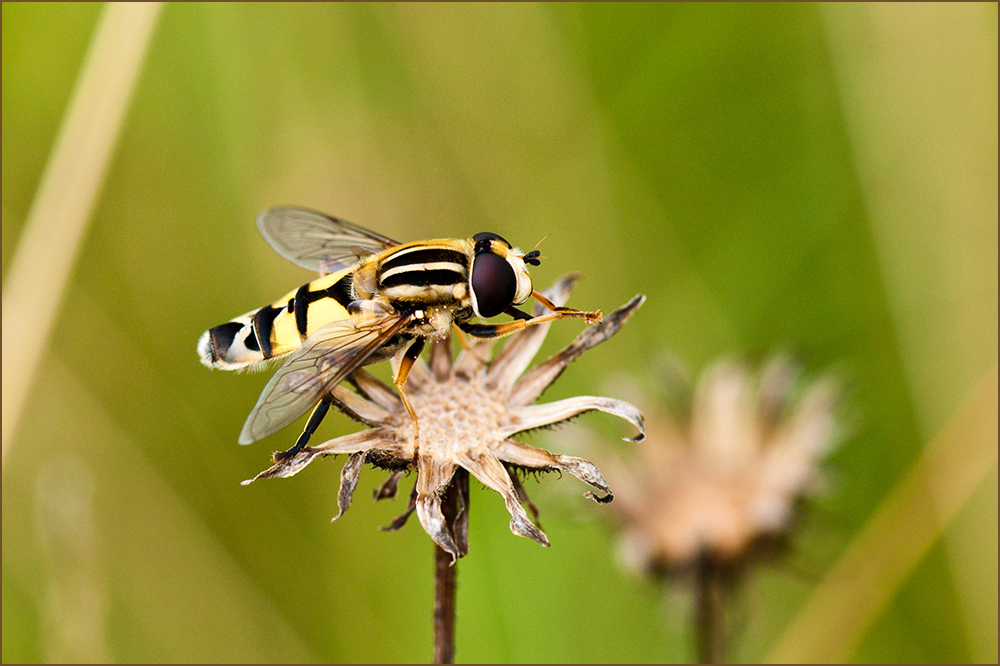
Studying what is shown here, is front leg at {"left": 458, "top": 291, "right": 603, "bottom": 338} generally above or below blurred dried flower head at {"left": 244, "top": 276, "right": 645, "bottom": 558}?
above

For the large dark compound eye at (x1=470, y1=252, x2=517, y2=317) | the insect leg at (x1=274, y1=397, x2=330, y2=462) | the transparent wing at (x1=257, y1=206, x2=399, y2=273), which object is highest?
the transparent wing at (x1=257, y1=206, x2=399, y2=273)

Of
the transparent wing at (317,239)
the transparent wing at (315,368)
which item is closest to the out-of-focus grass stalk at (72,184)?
the transparent wing at (317,239)

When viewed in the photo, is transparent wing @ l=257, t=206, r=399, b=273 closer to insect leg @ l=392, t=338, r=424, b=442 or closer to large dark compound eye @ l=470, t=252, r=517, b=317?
insect leg @ l=392, t=338, r=424, b=442

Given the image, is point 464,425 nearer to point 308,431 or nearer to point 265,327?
point 308,431

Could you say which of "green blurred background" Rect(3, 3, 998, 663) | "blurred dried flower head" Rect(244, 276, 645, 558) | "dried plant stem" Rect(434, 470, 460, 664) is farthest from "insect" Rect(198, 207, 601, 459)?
"green blurred background" Rect(3, 3, 998, 663)

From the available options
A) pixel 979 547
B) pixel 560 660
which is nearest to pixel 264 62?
pixel 560 660

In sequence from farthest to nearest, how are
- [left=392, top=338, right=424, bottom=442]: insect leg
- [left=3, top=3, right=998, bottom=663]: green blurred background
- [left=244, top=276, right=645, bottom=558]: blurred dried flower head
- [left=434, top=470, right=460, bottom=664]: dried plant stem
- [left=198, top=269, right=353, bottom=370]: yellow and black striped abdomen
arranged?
[left=3, top=3, right=998, bottom=663]: green blurred background → [left=198, top=269, right=353, bottom=370]: yellow and black striped abdomen → [left=392, top=338, right=424, bottom=442]: insect leg → [left=434, top=470, right=460, bottom=664]: dried plant stem → [left=244, top=276, right=645, bottom=558]: blurred dried flower head

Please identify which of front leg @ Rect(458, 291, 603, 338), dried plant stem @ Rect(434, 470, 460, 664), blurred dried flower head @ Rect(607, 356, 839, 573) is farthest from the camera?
blurred dried flower head @ Rect(607, 356, 839, 573)

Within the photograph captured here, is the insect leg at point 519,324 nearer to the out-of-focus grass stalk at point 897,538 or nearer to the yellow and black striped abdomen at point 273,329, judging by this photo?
the yellow and black striped abdomen at point 273,329

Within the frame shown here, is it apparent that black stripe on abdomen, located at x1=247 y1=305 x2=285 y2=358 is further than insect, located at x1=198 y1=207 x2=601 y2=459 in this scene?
Yes
